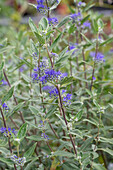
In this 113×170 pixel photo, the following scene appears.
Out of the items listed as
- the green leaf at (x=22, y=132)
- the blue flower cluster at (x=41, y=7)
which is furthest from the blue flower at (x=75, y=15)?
the green leaf at (x=22, y=132)

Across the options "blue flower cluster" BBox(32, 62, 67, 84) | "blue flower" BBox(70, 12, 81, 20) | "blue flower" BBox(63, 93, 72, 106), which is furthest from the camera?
"blue flower" BBox(70, 12, 81, 20)

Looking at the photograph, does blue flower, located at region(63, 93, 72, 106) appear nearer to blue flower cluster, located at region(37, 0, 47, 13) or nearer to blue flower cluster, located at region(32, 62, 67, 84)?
blue flower cluster, located at region(32, 62, 67, 84)

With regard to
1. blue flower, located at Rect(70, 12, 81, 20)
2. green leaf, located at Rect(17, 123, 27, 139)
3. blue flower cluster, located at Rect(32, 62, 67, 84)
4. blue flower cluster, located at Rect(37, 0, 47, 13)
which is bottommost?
green leaf, located at Rect(17, 123, 27, 139)

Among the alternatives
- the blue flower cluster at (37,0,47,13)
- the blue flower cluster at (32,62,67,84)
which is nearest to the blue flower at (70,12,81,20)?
the blue flower cluster at (37,0,47,13)

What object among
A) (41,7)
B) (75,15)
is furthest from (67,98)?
(75,15)

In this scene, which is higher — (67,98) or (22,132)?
(67,98)

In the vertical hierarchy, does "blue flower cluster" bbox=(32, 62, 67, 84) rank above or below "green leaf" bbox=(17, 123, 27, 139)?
above

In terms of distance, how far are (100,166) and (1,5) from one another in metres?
6.23

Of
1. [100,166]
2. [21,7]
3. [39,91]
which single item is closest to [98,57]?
[39,91]

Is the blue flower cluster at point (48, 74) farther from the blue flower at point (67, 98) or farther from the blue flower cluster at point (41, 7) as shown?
the blue flower cluster at point (41, 7)

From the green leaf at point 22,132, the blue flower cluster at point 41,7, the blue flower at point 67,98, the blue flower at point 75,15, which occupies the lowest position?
the green leaf at point 22,132

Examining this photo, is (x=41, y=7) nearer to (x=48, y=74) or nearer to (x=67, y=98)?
(x=48, y=74)

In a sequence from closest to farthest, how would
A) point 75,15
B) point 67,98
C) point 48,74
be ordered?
point 48,74 → point 67,98 → point 75,15

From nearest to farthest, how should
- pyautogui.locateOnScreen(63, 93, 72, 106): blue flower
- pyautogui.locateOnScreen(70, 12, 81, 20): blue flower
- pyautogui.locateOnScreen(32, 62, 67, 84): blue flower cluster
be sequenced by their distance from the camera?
pyautogui.locateOnScreen(32, 62, 67, 84): blue flower cluster → pyautogui.locateOnScreen(63, 93, 72, 106): blue flower → pyautogui.locateOnScreen(70, 12, 81, 20): blue flower
